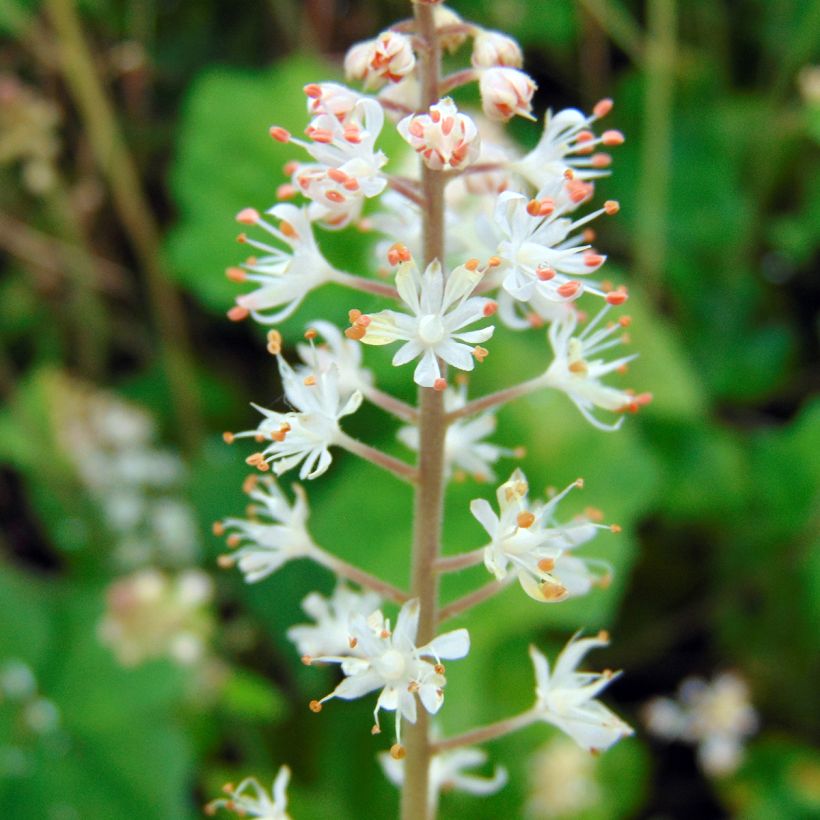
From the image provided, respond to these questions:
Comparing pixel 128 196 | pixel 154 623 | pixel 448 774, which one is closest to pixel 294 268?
pixel 448 774

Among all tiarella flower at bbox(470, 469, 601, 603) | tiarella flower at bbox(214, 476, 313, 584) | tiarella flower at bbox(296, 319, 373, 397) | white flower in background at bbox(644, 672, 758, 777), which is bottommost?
tiarella flower at bbox(470, 469, 601, 603)

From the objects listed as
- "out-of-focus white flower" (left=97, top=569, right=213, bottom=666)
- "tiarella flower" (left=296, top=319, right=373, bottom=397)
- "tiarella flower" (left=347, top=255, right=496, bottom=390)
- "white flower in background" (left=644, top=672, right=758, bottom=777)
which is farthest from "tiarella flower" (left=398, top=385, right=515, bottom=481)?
"white flower in background" (left=644, top=672, right=758, bottom=777)

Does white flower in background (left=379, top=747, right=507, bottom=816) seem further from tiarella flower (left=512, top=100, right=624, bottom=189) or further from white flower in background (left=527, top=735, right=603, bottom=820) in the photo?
white flower in background (left=527, top=735, right=603, bottom=820)

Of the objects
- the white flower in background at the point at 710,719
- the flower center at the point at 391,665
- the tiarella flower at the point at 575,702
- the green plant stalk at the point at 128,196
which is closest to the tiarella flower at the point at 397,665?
the flower center at the point at 391,665

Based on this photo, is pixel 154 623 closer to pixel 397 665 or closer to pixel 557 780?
pixel 557 780

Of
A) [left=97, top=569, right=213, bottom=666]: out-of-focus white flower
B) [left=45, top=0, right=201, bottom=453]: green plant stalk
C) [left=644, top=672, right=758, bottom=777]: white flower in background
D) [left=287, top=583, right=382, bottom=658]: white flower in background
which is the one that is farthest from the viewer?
[left=45, top=0, right=201, bottom=453]: green plant stalk

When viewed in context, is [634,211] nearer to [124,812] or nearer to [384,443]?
[384,443]
